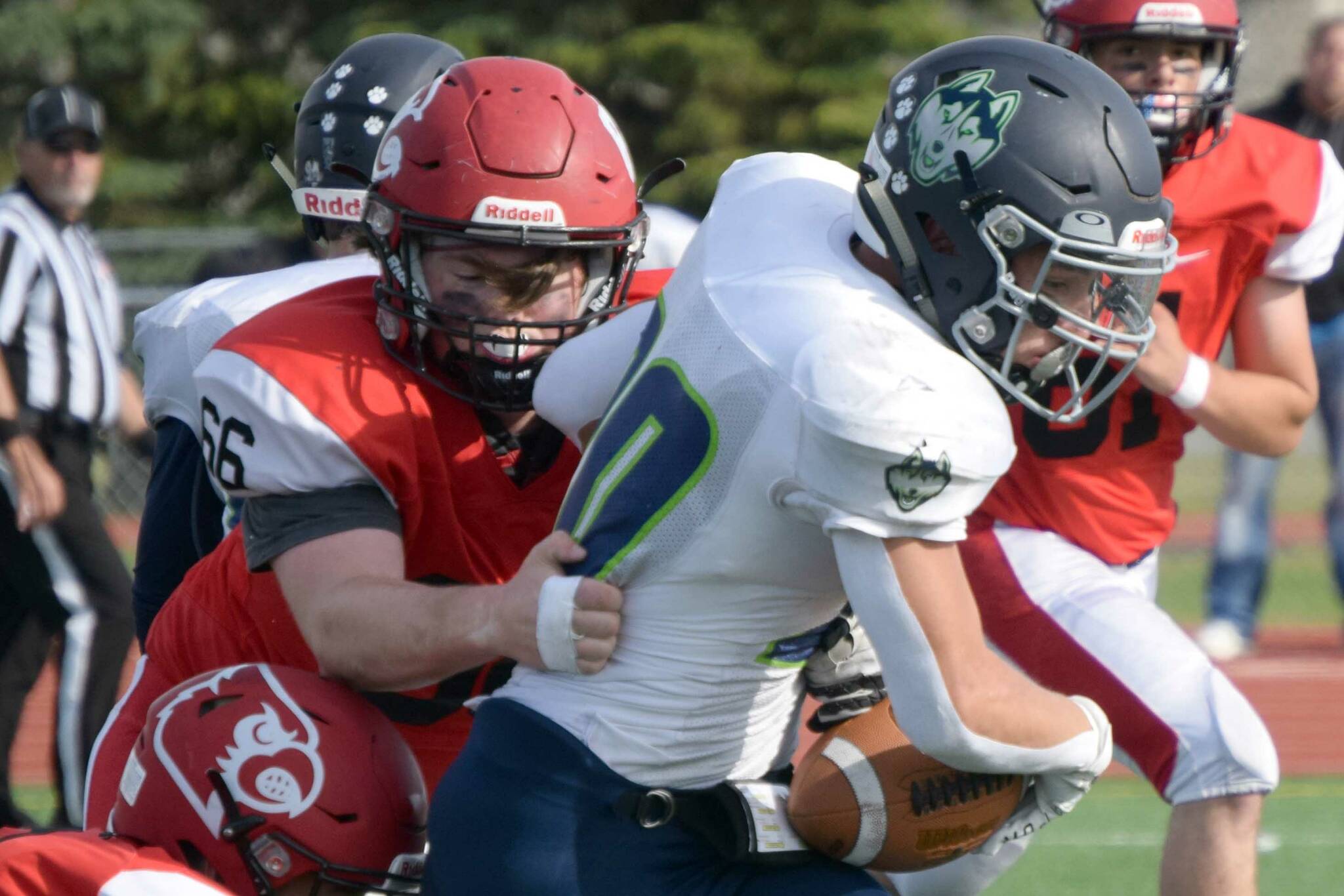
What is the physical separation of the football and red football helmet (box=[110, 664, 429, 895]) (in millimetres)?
587

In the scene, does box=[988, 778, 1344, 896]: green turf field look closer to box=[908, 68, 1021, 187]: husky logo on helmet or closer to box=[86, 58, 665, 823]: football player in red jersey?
box=[86, 58, 665, 823]: football player in red jersey

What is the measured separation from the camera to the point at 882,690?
8.41ft

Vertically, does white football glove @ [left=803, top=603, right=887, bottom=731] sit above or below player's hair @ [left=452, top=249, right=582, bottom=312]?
below

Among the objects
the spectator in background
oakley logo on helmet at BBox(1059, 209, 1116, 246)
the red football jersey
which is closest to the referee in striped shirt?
the red football jersey

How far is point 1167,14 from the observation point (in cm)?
346

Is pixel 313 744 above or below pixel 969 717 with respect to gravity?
below

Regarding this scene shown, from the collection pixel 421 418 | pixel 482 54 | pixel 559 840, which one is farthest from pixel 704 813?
pixel 482 54

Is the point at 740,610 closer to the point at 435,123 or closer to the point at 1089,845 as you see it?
the point at 435,123

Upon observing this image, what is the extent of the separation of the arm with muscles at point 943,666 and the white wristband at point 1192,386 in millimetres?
1213

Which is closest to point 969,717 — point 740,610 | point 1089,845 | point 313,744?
point 740,610

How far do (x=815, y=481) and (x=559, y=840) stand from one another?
56 centimetres

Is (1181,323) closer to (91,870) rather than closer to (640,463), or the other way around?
(640,463)

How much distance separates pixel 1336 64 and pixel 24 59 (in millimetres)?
14598

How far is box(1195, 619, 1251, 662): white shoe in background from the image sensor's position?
776cm
